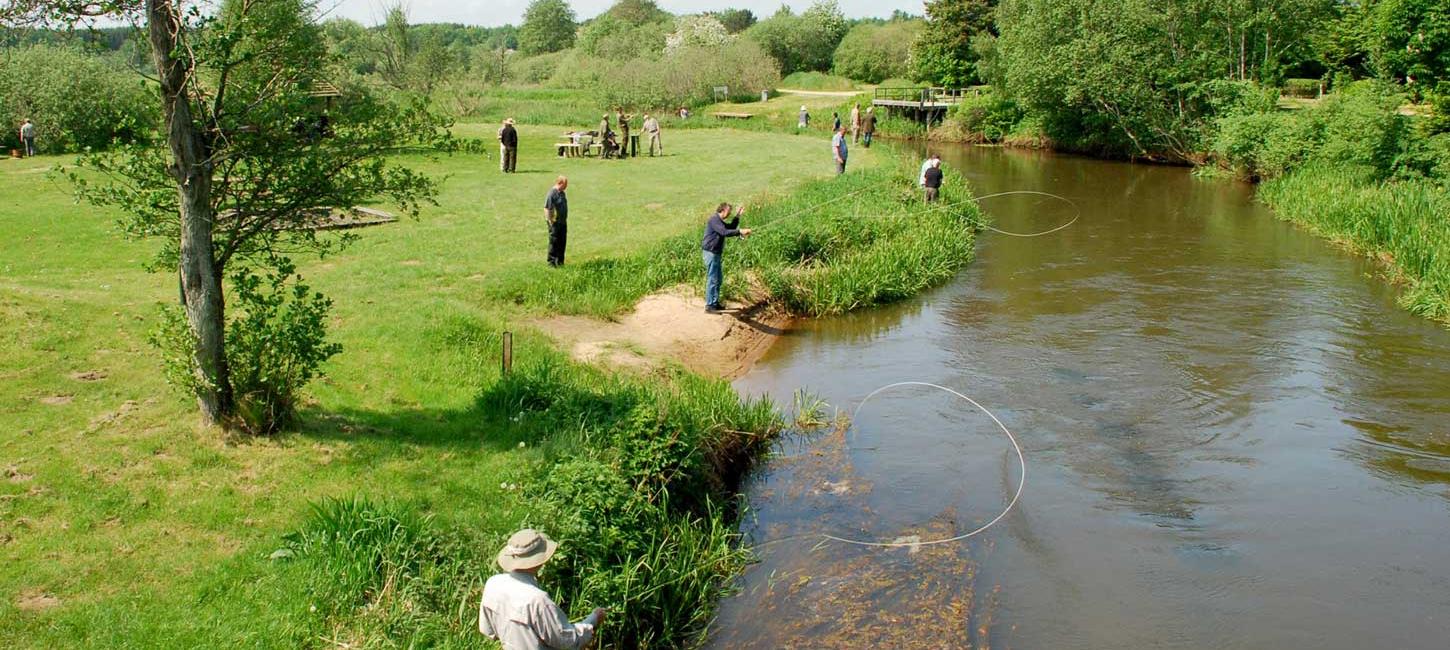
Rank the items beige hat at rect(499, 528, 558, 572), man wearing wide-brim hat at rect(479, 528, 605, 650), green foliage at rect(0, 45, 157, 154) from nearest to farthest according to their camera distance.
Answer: man wearing wide-brim hat at rect(479, 528, 605, 650) < beige hat at rect(499, 528, 558, 572) < green foliage at rect(0, 45, 157, 154)

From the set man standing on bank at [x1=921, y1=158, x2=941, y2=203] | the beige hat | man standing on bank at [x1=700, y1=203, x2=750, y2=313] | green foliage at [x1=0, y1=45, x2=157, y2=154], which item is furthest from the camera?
green foliage at [x1=0, y1=45, x2=157, y2=154]

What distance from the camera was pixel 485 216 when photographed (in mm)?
22109

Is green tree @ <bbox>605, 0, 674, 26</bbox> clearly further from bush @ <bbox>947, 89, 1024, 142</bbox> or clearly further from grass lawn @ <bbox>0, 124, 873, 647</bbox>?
grass lawn @ <bbox>0, 124, 873, 647</bbox>

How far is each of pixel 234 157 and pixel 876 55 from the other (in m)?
76.0

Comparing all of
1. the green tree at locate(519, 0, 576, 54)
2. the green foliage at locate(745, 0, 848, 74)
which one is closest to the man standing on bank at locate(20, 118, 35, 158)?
the green foliage at locate(745, 0, 848, 74)

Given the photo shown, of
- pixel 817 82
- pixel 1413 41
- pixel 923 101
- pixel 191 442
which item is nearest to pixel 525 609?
pixel 191 442

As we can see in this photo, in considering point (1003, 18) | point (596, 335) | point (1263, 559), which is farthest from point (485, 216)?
point (1003, 18)

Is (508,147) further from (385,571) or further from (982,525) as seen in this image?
(385,571)

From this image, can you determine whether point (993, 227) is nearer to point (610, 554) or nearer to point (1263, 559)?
point (1263, 559)

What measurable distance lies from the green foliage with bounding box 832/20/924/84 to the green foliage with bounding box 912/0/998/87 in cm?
1273

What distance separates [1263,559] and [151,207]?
10.9 m

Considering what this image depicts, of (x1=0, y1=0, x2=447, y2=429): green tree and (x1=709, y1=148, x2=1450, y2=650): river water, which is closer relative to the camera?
(x1=0, y1=0, x2=447, y2=429): green tree

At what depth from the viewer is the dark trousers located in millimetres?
17547

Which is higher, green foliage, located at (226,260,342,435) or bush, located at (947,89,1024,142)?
bush, located at (947,89,1024,142)
